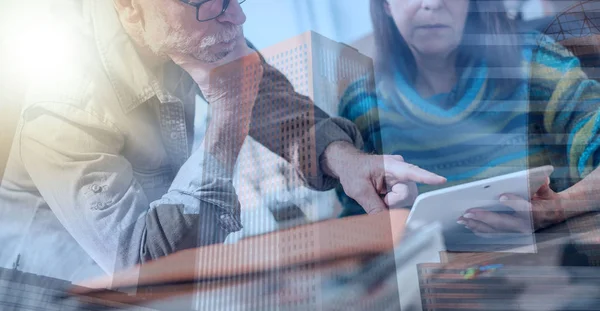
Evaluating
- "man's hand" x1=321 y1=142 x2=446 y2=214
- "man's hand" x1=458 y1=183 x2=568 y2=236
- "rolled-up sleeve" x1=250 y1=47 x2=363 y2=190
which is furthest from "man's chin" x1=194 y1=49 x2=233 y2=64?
"man's hand" x1=458 y1=183 x2=568 y2=236

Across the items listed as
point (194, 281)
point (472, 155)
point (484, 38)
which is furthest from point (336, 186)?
point (484, 38)

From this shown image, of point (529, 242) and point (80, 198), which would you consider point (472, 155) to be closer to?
point (529, 242)

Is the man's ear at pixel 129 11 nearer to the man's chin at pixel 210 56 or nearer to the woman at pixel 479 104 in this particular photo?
the man's chin at pixel 210 56

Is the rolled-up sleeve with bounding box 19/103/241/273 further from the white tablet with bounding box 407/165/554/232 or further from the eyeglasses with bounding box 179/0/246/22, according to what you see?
the white tablet with bounding box 407/165/554/232

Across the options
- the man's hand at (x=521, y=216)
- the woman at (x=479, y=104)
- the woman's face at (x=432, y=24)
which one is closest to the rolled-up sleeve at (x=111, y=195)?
the woman at (x=479, y=104)

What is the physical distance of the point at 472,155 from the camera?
360 centimetres

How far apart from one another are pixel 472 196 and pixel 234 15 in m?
2.25

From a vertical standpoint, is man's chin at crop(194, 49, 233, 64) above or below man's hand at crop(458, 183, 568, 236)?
above

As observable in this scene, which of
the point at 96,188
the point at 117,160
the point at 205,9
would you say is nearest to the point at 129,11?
the point at 205,9

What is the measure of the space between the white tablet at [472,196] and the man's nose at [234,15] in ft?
6.48

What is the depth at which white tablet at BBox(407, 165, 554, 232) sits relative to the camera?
10.8 ft

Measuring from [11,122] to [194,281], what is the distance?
1.86 meters

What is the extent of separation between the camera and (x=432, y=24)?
12.9ft

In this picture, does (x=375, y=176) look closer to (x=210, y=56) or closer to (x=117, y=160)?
(x=210, y=56)
